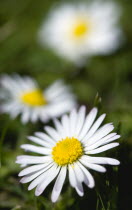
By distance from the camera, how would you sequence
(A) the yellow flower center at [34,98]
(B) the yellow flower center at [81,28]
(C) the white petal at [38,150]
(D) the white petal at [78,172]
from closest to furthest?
1. (D) the white petal at [78,172]
2. (C) the white petal at [38,150]
3. (A) the yellow flower center at [34,98]
4. (B) the yellow flower center at [81,28]

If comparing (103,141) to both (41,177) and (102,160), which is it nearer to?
(102,160)

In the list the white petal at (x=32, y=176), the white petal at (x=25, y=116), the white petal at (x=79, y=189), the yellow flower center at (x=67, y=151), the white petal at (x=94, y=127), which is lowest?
the white petal at (x=79, y=189)

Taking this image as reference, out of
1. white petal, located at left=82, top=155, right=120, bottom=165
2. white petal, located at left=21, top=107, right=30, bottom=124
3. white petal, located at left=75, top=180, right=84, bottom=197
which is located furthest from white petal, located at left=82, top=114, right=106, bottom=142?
white petal, located at left=21, top=107, right=30, bottom=124

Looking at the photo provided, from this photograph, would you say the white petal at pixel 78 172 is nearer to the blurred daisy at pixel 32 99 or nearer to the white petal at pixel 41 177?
the white petal at pixel 41 177

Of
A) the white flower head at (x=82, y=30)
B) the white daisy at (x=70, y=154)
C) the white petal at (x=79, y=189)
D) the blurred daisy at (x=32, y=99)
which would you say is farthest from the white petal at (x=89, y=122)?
the white flower head at (x=82, y=30)

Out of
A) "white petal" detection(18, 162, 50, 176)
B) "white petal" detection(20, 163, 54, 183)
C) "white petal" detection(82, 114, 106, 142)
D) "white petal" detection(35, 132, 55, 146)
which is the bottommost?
"white petal" detection(20, 163, 54, 183)

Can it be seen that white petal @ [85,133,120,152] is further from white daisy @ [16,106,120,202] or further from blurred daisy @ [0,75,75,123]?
blurred daisy @ [0,75,75,123]

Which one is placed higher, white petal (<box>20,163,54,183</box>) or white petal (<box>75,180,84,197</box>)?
white petal (<box>20,163,54,183</box>)

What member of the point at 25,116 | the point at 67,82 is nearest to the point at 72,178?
the point at 25,116
